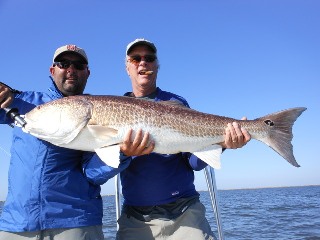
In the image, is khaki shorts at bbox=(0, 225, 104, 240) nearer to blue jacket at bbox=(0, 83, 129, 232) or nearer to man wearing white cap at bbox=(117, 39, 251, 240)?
blue jacket at bbox=(0, 83, 129, 232)

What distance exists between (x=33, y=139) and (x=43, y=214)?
1032 mm

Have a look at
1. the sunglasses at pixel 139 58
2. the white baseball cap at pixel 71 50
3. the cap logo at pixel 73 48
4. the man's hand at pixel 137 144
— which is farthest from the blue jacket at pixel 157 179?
the cap logo at pixel 73 48

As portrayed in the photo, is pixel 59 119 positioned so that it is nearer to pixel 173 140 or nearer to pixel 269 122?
pixel 173 140

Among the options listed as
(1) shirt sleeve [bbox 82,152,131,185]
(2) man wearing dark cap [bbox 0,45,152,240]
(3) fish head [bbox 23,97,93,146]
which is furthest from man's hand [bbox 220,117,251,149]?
(3) fish head [bbox 23,97,93,146]

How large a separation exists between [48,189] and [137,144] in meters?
1.27

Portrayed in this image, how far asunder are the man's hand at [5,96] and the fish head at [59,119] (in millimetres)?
299

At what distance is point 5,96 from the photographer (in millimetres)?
4258

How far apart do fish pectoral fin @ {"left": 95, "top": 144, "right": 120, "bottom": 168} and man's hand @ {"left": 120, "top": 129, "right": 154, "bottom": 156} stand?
0.11m

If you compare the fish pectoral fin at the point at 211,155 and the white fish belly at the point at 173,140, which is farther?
the fish pectoral fin at the point at 211,155

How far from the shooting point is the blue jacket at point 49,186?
395 centimetres

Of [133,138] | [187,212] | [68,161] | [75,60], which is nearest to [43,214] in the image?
[68,161]

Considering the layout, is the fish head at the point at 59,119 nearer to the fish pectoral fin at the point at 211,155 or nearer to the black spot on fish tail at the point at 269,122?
the fish pectoral fin at the point at 211,155

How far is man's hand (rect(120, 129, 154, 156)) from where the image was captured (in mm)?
4168

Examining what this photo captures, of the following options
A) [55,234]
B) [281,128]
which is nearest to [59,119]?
[55,234]
